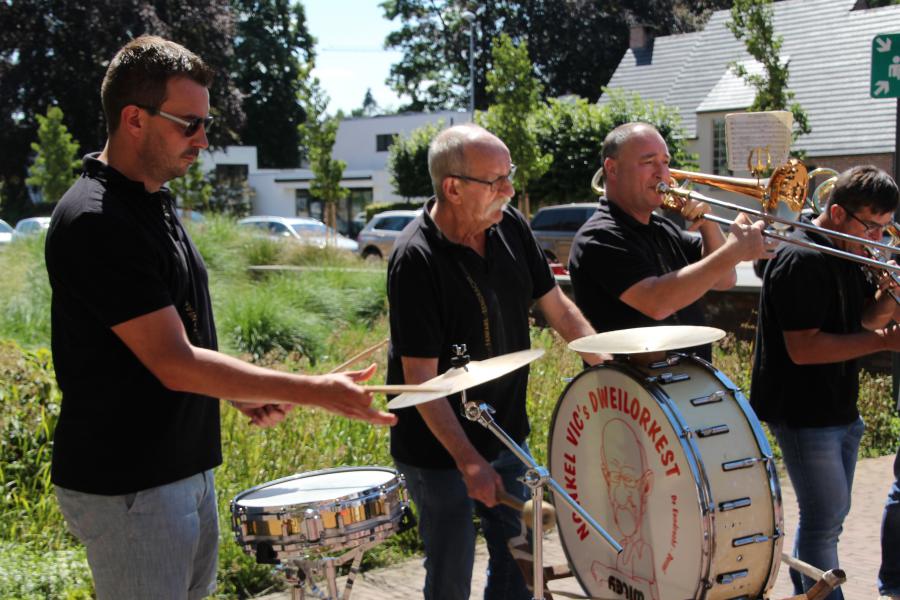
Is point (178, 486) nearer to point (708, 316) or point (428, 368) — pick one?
point (428, 368)

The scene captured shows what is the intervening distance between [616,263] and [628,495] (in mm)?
931

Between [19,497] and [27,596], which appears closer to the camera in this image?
[27,596]

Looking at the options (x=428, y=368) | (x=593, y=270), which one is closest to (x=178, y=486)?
(x=428, y=368)

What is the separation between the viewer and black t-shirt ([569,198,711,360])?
151 inches

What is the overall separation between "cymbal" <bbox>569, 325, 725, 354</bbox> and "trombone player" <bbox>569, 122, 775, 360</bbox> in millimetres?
560

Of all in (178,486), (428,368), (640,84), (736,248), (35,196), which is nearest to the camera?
(178,486)

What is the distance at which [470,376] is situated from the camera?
105 inches

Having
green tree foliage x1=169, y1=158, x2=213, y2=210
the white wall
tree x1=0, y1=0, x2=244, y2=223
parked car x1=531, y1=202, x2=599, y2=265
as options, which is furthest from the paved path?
the white wall

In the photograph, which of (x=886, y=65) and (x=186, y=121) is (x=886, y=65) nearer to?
(x=886, y=65)

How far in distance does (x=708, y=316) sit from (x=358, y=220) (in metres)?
40.2

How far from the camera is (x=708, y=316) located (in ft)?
30.5

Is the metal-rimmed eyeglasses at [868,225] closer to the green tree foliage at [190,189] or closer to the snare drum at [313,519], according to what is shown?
the snare drum at [313,519]

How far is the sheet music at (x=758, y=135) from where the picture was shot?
18.9 ft

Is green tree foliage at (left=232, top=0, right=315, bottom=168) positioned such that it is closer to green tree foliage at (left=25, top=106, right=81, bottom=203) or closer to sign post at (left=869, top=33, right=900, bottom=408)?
green tree foliage at (left=25, top=106, right=81, bottom=203)
